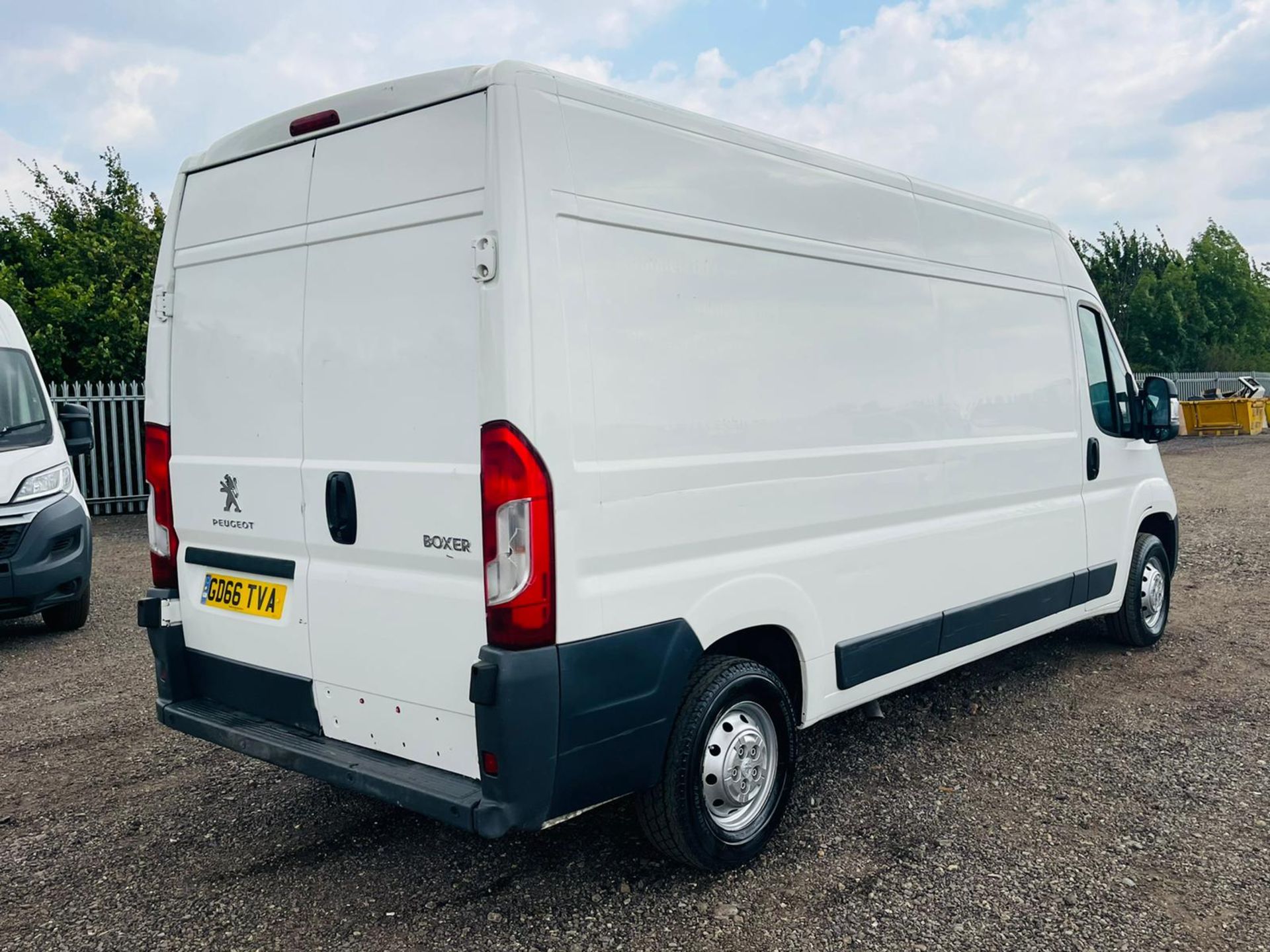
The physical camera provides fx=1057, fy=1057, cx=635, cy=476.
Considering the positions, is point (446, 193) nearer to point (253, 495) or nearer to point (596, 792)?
point (253, 495)

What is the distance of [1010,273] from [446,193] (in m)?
3.15

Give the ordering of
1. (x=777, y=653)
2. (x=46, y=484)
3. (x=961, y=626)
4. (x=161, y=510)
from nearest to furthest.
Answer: (x=777, y=653) → (x=161, y=510) → (x=961, y=626) → (x=46, y=484)

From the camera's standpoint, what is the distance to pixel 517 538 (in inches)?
115

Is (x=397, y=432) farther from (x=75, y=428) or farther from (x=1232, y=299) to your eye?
(x=1232, y=299)

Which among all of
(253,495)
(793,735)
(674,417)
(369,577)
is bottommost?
(793,735)

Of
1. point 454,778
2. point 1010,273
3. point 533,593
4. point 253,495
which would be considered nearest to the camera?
point 533,593

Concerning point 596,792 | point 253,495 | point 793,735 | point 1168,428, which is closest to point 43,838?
point 253,495

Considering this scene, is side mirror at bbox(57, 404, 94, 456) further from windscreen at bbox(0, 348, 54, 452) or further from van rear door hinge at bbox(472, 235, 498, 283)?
van rear door hinge at bbox(472, 235, 498, 283)

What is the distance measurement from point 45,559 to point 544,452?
558 centimetres

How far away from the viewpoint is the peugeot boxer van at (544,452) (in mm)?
2973

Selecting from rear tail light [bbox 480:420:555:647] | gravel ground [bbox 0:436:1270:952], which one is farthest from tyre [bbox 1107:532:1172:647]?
rear tail light [bbox 480:420:555:647]

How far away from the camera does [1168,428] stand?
595 cm

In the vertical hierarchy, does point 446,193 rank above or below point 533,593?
above

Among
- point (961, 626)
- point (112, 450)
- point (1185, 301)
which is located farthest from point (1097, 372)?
point (1185, 301)
